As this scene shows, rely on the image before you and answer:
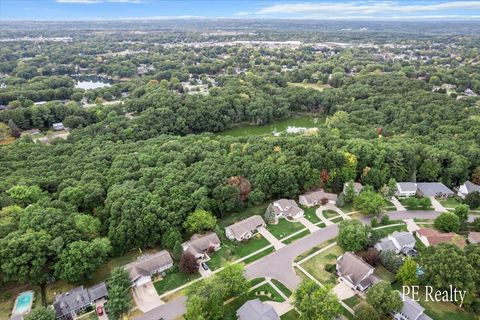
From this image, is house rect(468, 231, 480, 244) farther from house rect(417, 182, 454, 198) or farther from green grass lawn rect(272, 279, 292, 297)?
green grass lawn rect(272, 279, 292, 297)

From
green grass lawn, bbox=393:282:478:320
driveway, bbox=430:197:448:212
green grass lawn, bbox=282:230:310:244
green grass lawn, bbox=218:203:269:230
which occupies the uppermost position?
green grass lawn, bbox=218:203:269:230

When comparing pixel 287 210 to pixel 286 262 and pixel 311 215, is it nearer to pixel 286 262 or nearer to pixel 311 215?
pixel 311 215

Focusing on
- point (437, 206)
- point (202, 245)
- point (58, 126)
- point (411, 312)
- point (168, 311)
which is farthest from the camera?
point (58, 126)

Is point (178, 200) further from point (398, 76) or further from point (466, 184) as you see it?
point (398, 76)

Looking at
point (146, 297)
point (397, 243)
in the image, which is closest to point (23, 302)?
point (146, 297)

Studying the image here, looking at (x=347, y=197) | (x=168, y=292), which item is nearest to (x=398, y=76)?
(x=347, y=197)

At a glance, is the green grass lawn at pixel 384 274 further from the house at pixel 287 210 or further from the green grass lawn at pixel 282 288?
the house at pixel 287 210

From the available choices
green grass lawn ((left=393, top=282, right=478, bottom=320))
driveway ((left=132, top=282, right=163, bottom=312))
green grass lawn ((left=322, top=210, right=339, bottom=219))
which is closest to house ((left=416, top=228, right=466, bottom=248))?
green grass lawn ((left=393, top=282, right=478, bottom=320))
